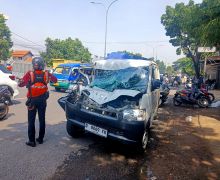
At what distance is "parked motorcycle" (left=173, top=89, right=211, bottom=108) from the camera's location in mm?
13148

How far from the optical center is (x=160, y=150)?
5742 millimetres

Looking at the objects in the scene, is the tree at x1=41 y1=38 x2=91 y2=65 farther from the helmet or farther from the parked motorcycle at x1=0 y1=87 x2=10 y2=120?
the helmet

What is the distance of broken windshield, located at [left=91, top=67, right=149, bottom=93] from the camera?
5988mm

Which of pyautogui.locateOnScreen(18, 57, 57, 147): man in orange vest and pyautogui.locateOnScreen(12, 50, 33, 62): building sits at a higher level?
pyautogui.locateOnScreen(12, 50, 33, 62): building

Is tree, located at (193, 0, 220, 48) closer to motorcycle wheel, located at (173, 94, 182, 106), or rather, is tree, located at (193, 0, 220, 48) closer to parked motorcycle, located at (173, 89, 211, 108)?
parked motorcycle, located at (173, 89, 211, 108)

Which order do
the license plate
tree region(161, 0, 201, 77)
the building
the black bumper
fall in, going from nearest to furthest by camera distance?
the black bumper → the license plate → tree region(161, 0, 201, 77) → the building

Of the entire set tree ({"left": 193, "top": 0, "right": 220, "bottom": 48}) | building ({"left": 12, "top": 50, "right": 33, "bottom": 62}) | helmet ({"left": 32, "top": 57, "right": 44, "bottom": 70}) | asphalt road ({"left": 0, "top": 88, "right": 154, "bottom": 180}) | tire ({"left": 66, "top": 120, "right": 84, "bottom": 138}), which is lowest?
asphalt road ({"left": 0, "top": 88, "right": 154, "bottom": 180})

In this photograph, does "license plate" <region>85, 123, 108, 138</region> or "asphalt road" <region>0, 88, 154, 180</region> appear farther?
"license plate" <region>85, 123, 108, 138</region>

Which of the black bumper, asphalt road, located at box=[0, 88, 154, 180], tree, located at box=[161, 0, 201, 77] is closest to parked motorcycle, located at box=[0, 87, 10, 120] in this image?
asphalt road, located at box=[0, 88, 154, 180]

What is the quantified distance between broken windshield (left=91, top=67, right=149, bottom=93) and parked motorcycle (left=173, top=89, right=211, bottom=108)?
776 cm

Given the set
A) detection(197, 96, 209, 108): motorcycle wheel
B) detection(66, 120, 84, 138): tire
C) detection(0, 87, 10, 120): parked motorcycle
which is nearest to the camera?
detection(66, 120, 84, 138): tire

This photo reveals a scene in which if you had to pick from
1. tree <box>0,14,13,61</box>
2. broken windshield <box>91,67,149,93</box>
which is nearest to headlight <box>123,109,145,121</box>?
broken windshield <box>91,67,149,93</box>

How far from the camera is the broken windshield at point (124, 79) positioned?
5.99 metres

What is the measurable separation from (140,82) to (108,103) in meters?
1.10
